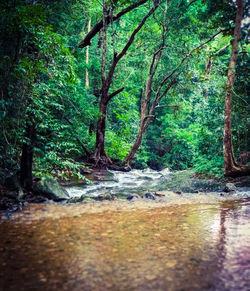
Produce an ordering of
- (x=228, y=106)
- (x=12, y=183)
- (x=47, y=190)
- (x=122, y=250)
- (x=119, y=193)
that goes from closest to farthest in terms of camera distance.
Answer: (x=122, y=250) → (x=12, y=183) → (x=47, y=190) → (x=119, y=193) → (x=228, y=106)

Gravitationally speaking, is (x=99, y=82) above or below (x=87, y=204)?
above

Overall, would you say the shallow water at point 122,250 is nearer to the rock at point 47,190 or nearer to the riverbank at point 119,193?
the riverbank at point 119,193

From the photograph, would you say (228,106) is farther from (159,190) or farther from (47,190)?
(47,190)

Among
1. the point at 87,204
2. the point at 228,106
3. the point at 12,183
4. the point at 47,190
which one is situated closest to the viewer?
the point at 12,183

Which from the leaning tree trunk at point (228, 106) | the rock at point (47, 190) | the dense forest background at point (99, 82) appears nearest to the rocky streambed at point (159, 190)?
the rock at point (47, 190)

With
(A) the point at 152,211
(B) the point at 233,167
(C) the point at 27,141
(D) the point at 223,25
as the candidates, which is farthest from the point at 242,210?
(D) the point at 223,25

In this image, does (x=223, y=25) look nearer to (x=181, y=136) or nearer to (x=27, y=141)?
(x=27, y=141)

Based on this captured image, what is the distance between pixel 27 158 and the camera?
656cm

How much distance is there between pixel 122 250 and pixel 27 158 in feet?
13.3

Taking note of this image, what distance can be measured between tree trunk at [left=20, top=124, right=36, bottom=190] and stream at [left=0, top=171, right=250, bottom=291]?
3.18 feet

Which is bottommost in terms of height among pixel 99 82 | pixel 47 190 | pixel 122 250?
pixel 122 250

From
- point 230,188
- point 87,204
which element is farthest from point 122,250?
point 230,188

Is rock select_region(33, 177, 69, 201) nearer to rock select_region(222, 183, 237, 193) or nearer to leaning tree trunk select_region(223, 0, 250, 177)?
rock select_region(222, 183, 237, 193)

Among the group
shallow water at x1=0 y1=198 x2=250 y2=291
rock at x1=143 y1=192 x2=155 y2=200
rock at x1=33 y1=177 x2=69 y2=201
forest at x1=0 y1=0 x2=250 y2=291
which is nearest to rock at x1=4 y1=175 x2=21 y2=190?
forest at x1=0 y1=0 x2=250 y2=291
